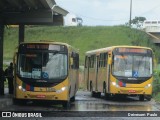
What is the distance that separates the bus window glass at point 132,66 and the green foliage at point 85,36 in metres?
47.8

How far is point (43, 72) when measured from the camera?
2280 cm

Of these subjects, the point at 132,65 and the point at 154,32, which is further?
the point at 154,32

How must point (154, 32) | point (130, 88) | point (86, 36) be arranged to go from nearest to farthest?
point (130, 88), point (154, 32), point (86, 36)

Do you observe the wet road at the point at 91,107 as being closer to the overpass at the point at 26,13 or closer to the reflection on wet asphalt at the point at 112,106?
the reflection on wet asphalt at the point at 112,106

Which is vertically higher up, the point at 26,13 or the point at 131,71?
the point at 26,13

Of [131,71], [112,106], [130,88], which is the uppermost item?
[131,71]

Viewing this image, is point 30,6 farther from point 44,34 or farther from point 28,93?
point 44,34

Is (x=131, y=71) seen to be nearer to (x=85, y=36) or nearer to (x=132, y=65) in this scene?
(x=132, y=65)

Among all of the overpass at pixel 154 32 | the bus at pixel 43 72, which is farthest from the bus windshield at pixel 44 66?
the overpass at pixel 154 32

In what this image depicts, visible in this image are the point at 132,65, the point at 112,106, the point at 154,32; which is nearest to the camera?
the point at 112,106

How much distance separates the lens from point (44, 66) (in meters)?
22.8

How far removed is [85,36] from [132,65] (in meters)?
58.3

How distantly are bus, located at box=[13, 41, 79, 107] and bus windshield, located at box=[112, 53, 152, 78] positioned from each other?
5.24m

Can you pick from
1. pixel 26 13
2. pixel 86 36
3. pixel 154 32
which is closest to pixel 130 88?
pixel 26 13
